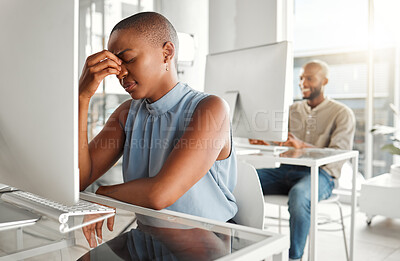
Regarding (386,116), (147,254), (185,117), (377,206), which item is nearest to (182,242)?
(147,254)

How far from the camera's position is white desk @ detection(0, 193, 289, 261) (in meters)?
0.62

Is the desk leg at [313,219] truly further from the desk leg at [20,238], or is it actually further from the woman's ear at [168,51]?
the desk leg at [20,238]

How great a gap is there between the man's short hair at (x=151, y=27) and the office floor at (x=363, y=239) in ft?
6.15

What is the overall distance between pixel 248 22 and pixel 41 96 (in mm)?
3688

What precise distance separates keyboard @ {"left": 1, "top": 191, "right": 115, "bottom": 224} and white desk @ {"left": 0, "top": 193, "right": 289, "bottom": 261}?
3 centimetres

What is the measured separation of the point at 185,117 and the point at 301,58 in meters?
3.31

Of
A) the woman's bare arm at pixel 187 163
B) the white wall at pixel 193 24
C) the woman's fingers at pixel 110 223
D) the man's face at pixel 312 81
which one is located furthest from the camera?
the white wall at pixel 193 24

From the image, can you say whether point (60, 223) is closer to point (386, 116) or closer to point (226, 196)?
point (226, 196)

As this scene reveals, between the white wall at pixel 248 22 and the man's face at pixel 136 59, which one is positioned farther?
the white wall at pixel 248 22

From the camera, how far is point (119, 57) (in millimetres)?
1107

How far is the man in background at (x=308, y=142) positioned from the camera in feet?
7.00

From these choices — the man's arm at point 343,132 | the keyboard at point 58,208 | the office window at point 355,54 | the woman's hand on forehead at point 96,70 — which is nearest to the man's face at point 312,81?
the man's arm at point 343,132

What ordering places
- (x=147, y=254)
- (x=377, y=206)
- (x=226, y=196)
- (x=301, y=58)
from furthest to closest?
(x=301, y=58), (x=377, y=206), (x=226, y=196), (x=147, y=254)

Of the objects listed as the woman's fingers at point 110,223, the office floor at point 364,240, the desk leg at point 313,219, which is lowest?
the office floor at point 364,240
